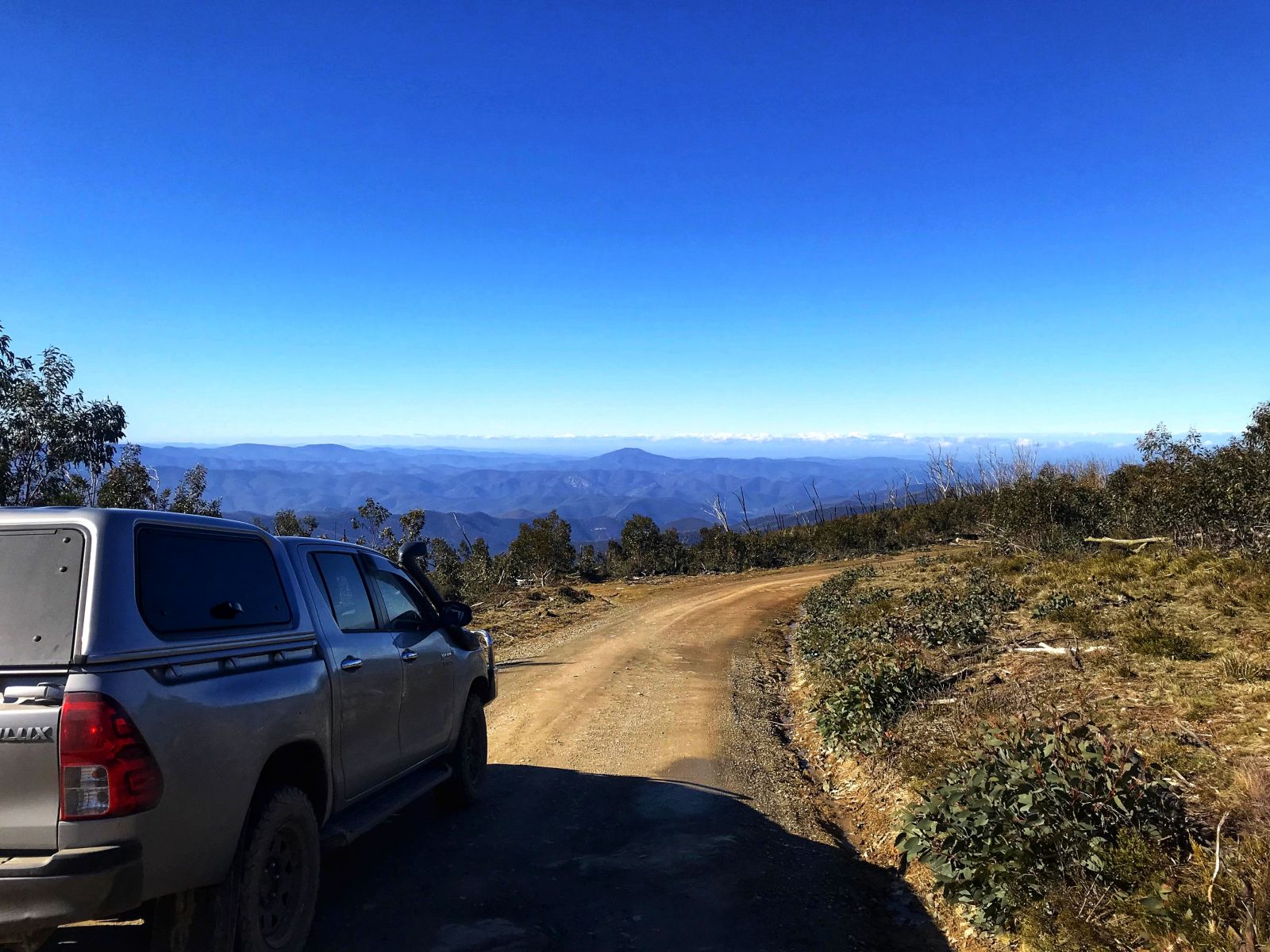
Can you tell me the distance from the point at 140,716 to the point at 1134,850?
15.5 feet

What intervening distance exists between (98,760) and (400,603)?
299 centimetres

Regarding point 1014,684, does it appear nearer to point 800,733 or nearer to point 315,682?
point 800,733

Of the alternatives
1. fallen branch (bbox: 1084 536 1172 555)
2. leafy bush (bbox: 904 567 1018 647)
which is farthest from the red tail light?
fallen branch (bbox: 1084 536 1172 555)

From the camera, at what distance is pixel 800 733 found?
9.47 metres

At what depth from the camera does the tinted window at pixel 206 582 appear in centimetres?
334

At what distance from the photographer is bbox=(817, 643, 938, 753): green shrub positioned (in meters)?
7.72

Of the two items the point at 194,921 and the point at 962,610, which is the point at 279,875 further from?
the point at 962,610

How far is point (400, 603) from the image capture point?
19.0 feet

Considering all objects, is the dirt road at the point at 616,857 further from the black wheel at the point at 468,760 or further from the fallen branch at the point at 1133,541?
the fallen branch at the point at 1133,541

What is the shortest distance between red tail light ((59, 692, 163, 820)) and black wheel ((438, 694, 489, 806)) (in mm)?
3415

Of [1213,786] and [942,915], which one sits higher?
A: [1213,786]

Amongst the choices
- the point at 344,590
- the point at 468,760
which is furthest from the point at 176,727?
the point at 468,760

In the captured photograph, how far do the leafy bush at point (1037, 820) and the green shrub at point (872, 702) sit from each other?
265cm

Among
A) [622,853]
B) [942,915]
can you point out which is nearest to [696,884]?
[622,853]
